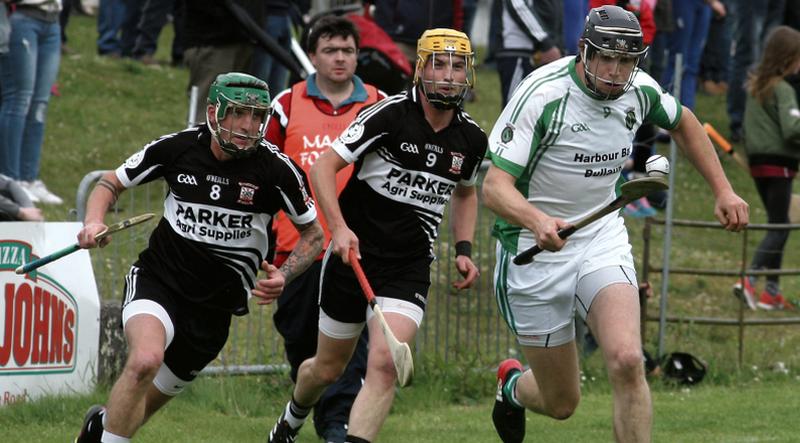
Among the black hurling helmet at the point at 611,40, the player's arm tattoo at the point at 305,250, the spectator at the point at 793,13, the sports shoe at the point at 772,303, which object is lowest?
the sports shoe at the point at 772,303

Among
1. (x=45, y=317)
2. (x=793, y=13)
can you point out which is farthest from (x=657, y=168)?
(x=793, y=13)

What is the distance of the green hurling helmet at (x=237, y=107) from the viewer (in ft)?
22.5

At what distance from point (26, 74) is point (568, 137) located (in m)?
5.87

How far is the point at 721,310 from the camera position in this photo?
41.3 ft

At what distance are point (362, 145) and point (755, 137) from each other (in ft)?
19.0

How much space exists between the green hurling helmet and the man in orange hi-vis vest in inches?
50.3

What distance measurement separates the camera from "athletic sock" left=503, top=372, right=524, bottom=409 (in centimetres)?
805

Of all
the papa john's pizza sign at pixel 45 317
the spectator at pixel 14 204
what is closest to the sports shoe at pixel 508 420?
the papa john's pizza sign at pixel 45 317

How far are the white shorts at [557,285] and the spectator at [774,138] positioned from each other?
503 cm

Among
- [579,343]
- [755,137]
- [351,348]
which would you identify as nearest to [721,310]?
[755,137]

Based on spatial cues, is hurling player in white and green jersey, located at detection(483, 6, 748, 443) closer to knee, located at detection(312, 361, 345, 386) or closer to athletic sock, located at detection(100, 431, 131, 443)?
knee, located at detection(312, 361, 345, 386)

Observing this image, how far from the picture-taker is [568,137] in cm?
697

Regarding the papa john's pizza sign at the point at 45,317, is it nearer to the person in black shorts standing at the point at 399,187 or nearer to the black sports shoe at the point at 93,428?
the black sports shoe at the point at 93,428

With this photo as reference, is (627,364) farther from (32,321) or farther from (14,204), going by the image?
(14,204)
